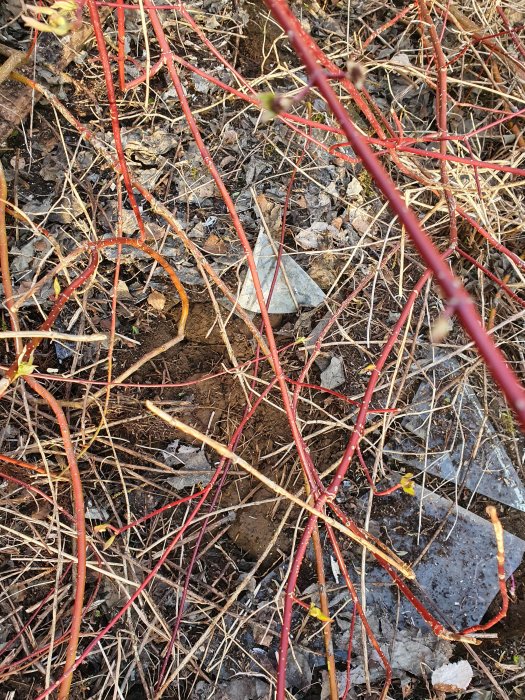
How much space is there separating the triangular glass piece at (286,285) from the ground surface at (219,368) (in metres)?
0.05

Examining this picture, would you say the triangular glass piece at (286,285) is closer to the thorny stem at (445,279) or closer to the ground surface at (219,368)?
the ground surface at (219,368)

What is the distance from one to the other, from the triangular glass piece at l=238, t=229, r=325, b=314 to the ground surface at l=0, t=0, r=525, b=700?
51mm

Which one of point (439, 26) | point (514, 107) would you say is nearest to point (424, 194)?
point (514, 107)

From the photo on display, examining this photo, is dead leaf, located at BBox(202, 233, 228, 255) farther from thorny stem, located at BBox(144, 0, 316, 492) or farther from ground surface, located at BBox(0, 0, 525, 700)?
thorny stem, located at BBox(144, 0, 316, 492)

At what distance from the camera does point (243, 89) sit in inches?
100

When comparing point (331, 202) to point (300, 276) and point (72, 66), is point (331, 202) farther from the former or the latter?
point (72, 66)

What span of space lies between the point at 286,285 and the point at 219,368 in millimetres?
454

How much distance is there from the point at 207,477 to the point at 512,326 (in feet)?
4.97

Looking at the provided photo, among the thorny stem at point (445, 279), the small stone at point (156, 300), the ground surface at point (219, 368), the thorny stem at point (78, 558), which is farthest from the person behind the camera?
the small stone at point (156, 300)

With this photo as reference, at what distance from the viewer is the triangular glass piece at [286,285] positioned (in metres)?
2.48

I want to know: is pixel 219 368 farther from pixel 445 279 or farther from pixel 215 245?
pixel 445 279

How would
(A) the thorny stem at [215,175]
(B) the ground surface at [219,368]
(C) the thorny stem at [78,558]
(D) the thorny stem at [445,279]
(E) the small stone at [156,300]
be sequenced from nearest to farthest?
(D) the thorny stem at [445,279]
(A) the thorny stem at [215,175]
(C) the thorny stem at [78,558]
(B) the ground surface at [219,368]
(E) the small stone at [156,300]

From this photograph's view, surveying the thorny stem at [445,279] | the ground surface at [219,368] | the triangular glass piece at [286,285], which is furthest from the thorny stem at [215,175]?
the thorny stem at [445,279]

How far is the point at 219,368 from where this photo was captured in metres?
2.41
